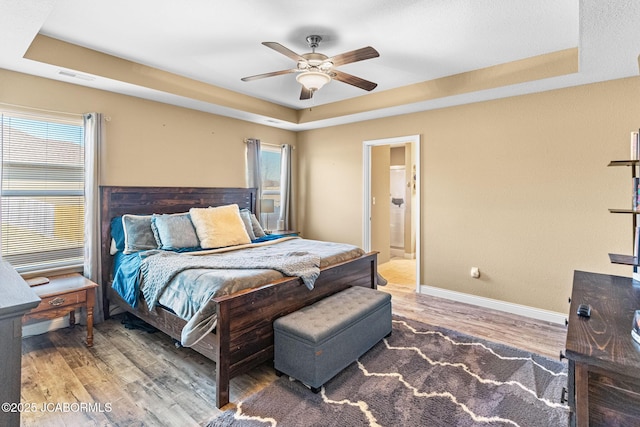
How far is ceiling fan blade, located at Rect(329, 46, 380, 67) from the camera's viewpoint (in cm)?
231

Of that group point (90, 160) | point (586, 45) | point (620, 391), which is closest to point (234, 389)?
point (620, 391)

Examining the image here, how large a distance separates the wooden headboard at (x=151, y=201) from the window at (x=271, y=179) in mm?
544

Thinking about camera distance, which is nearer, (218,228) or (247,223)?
(218,228)

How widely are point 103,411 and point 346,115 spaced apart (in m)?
4.04

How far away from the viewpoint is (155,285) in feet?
8.64

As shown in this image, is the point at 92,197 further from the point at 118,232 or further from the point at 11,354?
Result: the point at 11,354

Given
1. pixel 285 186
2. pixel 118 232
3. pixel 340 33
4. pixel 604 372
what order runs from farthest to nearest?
pixel 285 186 → pixel 118 232 → pixel 340 33 → pixel 604 372

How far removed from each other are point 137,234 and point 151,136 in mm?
1253

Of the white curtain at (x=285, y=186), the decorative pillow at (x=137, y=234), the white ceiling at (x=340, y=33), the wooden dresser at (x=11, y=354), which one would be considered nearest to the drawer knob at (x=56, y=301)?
the decorative pillow at (x=137, y=234)

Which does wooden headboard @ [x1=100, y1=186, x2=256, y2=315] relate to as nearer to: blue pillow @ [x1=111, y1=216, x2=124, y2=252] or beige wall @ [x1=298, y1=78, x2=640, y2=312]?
blue pillow @ [x1=111, y1=216, x2=124, y2=252]

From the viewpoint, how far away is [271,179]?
17.9 feet

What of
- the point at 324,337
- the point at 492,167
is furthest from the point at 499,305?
the point at 324,337

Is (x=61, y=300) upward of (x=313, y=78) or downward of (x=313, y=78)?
downward

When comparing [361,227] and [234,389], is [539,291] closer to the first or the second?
[361,227]
